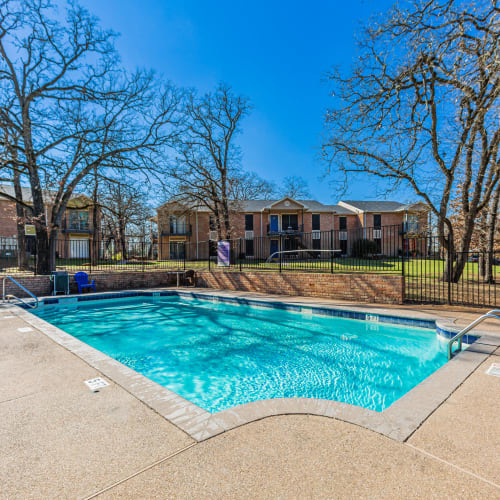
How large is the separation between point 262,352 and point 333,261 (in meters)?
11.4

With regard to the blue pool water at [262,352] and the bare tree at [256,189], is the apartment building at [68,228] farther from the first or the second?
the blue pool water at [262,352]

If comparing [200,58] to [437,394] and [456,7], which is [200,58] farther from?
[437,394]

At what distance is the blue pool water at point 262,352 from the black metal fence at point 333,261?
7.94 ft

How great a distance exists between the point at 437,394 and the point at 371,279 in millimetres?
6192

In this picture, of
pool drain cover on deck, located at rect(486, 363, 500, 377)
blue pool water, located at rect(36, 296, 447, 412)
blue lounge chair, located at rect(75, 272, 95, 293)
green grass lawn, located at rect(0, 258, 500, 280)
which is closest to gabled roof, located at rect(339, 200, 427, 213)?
green grass lawn, located at rect(0, 258, 500, 280)

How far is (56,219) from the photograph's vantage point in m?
11.8

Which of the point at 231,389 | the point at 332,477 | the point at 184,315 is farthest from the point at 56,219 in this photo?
the point at 332,477

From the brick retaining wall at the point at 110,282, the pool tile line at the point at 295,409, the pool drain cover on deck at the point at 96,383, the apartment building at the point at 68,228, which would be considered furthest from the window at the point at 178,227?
the pool drain cover on deck at the point at 96,383

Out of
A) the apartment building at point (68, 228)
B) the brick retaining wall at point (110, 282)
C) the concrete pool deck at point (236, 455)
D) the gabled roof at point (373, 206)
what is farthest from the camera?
the gabled roof at point (373, 206)

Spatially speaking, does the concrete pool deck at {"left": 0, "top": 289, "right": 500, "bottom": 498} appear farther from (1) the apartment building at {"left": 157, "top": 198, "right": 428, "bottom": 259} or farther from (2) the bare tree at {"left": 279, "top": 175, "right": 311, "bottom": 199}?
(2) the bare tree at {"left": 279, "top": 175, "right": 311, "bottom": 199}

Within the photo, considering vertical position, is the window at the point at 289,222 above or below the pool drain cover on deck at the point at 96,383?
above

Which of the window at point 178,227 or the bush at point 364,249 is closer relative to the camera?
the bush at point 364,249

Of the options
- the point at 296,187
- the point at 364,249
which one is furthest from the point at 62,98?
the point at 296,187

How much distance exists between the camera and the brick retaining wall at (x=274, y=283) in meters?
8.55
